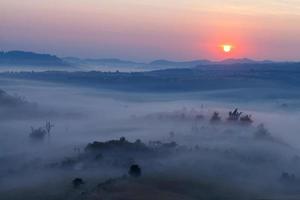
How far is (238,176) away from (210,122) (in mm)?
79334

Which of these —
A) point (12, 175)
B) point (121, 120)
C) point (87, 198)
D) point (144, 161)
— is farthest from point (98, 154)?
point (121, 120)

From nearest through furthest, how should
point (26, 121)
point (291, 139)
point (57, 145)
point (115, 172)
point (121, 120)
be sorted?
point (115, 172)
point (57, 145)
point (291, 139)
point (26, 121)
point (121, 120)

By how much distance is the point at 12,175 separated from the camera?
283 feet

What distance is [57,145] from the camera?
124 meters

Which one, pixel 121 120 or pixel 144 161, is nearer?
pixel 144 161

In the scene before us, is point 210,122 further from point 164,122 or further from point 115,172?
point 115,172

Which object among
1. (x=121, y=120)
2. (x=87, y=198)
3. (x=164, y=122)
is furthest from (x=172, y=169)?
(x=121, y=120)

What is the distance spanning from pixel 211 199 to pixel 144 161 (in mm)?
22072

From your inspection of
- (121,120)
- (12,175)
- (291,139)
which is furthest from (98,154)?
(121,120)

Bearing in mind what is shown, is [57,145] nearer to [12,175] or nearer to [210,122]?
[12,175]

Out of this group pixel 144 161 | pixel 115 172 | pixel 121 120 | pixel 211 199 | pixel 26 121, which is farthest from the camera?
pixel 121 120

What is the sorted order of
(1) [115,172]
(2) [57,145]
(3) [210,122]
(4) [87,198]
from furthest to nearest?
(3) [210,122]
(2) [57,145]
(1) [115,172]
(4) [87,198]

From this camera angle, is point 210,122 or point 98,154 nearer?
point 98,154

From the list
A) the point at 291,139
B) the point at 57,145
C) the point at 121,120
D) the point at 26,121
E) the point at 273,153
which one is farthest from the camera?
the point at 121,120
